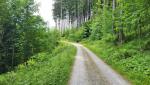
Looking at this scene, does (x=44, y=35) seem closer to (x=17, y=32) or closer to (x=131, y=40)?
(x=17, y=32)

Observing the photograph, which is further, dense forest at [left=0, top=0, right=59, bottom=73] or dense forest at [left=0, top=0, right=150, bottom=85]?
dense forest at [left=0, top=0, right=59, bottom=73]

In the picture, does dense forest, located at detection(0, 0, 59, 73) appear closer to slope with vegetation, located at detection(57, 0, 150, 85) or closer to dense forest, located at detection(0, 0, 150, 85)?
dense forest, located at detection(0, 0, 150, 85)

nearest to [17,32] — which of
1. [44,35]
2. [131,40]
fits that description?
[44,35]

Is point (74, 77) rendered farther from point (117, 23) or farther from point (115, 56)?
point (117, 23)


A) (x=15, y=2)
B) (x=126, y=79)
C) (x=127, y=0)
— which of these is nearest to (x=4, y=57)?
(x=15, y=2)

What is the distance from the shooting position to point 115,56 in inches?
938

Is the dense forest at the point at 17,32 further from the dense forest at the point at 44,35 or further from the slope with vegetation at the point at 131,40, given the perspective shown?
the slope with vegetation at the point at 131,40

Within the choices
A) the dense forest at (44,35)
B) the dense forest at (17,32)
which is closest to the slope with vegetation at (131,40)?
the dense forest at (44,35)

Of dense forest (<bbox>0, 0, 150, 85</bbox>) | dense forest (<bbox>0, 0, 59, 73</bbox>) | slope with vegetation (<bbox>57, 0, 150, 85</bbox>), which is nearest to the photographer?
slope with vegetation (<bbox>57, 0, 150, 85</bbox>)

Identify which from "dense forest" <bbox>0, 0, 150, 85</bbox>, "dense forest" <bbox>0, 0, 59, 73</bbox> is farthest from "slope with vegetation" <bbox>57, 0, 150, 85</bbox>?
"dense forest" <bbox>0, 0, 59, 73</bbox>

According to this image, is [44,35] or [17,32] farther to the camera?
[44,35]

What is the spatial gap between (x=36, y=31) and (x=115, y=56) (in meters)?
13.8

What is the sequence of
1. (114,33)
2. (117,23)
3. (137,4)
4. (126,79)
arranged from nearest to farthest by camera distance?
(126,79), (137,4), (117,23), (114,33)

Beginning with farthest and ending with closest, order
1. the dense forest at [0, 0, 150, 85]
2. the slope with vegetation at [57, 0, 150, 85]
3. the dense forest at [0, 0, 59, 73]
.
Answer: the dense forest at [0, 0, 59, 73]
the dense forest at [0, 0, 150, 85]
the slope with vegetation at [57, 0, 150, 85]
